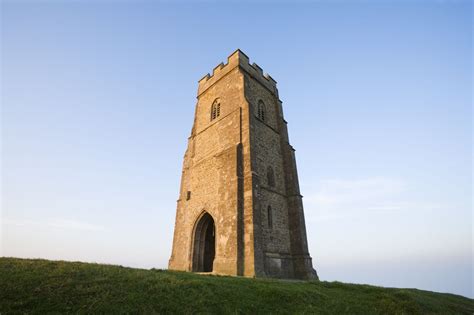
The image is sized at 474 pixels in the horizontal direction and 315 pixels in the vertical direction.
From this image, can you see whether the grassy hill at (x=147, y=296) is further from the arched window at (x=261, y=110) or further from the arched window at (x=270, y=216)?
the arched window at (x=261, y=110)

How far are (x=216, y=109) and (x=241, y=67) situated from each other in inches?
148

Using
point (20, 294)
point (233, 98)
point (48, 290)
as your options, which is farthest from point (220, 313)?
point (233, 98)

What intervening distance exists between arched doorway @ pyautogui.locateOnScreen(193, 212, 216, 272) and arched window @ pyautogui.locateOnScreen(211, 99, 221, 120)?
25.6ft

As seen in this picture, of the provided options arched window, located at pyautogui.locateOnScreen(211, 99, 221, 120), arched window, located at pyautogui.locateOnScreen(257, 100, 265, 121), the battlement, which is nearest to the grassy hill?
arched window, located at pyautogui.locateOnScreen(257, 100, 265, 121)

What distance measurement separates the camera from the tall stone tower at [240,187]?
13477 millimetres

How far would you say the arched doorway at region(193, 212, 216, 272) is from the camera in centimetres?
1653

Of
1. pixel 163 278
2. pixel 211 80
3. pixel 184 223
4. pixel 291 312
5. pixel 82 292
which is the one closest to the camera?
pixel 82 292

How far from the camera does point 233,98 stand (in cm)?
1830

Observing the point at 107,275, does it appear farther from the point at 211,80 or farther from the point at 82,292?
the point at 211,80

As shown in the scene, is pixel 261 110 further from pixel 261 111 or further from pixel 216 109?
pixel 216 109

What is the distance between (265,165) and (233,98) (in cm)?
563

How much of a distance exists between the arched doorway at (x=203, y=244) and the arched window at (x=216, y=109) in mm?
Result: 7810

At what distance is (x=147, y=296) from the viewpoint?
602cm

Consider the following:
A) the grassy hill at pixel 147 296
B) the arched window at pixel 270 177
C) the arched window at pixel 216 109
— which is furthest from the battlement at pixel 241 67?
the grassy hill at pixel 147 296
